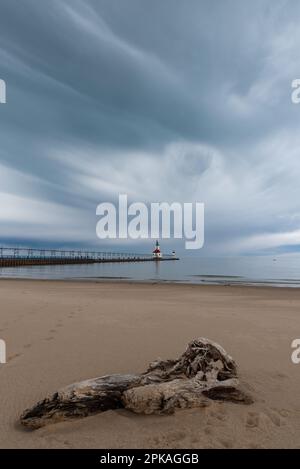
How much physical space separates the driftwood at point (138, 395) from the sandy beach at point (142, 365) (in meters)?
0.11

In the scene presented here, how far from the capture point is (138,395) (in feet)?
13.3

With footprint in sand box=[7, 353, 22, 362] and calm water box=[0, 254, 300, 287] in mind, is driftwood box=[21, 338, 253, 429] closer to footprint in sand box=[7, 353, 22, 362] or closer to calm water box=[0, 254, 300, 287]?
footprint in sand box=[7, 353, 22, 362]

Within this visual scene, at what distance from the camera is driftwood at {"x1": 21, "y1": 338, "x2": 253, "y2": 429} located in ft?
12.7

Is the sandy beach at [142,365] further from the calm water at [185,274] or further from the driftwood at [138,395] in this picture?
the calm water at [185,274]

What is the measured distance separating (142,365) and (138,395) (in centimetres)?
200

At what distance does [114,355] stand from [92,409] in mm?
2574

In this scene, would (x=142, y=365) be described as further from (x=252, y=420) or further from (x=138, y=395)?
(x=252, y=420)

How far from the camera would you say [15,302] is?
1383cm

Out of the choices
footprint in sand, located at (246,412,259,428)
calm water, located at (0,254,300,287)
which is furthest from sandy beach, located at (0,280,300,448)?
calm water, located at (0,254,300,287)

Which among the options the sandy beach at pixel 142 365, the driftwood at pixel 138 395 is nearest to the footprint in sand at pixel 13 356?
the sandy beach at pixel 142 365

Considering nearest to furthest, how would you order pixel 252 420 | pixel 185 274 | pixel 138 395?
pixel 252 420 → pixel 138 395 → pixel 185 274

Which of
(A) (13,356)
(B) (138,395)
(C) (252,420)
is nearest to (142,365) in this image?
(B) (138,395)
